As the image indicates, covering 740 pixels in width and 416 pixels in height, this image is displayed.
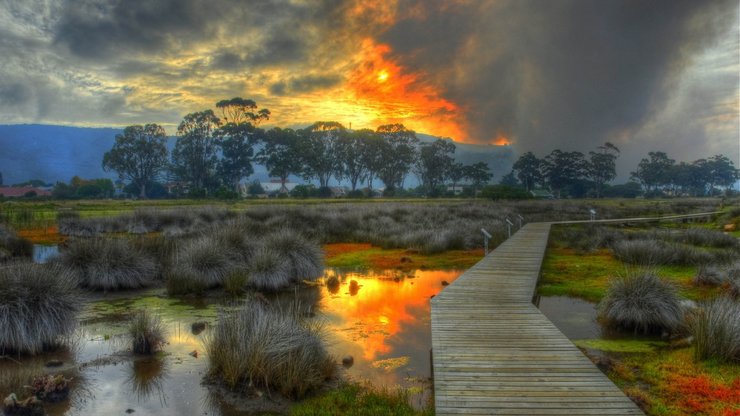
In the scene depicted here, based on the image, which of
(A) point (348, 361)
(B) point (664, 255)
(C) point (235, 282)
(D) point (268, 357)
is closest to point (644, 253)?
(B) point (664, 255)

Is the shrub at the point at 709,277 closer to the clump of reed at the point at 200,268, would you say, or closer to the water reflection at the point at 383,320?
the water reflection at the point at 383,320

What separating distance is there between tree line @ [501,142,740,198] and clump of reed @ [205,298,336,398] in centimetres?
10570

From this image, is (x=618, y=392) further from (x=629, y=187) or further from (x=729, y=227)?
(x=629, y=187)

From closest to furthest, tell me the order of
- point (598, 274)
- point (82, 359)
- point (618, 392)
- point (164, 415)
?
point (618, 392) < point (164, 415) < point (82, 359) < point (598, 274)

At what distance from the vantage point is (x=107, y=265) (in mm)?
12750

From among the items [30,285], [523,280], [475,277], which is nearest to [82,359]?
[30,285]

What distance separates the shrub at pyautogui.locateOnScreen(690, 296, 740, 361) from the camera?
6934mm

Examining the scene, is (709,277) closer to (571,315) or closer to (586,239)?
(571,315)

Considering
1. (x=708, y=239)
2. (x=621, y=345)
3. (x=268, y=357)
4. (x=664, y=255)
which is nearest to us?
(x=268, y=357)

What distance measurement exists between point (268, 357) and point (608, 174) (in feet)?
380

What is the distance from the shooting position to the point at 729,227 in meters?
27.5

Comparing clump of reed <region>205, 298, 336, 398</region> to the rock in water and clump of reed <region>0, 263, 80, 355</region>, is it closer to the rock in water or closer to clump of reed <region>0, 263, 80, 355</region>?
the rock in water

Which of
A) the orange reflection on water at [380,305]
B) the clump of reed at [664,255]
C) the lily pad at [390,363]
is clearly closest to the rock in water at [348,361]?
the orange reflection on water at [380,305]

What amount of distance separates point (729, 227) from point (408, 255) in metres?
20.5
